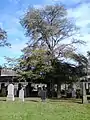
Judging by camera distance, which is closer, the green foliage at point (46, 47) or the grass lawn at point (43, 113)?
the grass lawn at point (43, 113)

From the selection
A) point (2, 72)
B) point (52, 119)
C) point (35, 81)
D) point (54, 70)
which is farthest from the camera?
point (2, 72)

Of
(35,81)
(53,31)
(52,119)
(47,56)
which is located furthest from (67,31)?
(52,119)

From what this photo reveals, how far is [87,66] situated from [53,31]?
25.9 ft

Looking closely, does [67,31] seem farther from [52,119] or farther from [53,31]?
[52,119]

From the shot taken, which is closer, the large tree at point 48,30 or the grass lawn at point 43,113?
the grass lawn at point 43,113

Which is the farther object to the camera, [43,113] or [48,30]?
[48,30]

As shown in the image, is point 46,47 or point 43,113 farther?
point 46,47

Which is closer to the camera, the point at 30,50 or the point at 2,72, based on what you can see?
the point at 30,50

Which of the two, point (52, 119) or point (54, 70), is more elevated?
point (54, 70)

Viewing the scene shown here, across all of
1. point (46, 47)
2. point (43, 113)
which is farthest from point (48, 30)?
point (43, 113)

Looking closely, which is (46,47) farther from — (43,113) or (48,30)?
(43,113)

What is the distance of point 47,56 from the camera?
46.8 m

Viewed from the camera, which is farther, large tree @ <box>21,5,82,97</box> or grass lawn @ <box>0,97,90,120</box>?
large tree @ <box>21,5,82,97</box>

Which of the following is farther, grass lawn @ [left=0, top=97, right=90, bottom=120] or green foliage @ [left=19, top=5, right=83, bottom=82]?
green foliage @ [left=19, top=5, right=83, bottom=82]
